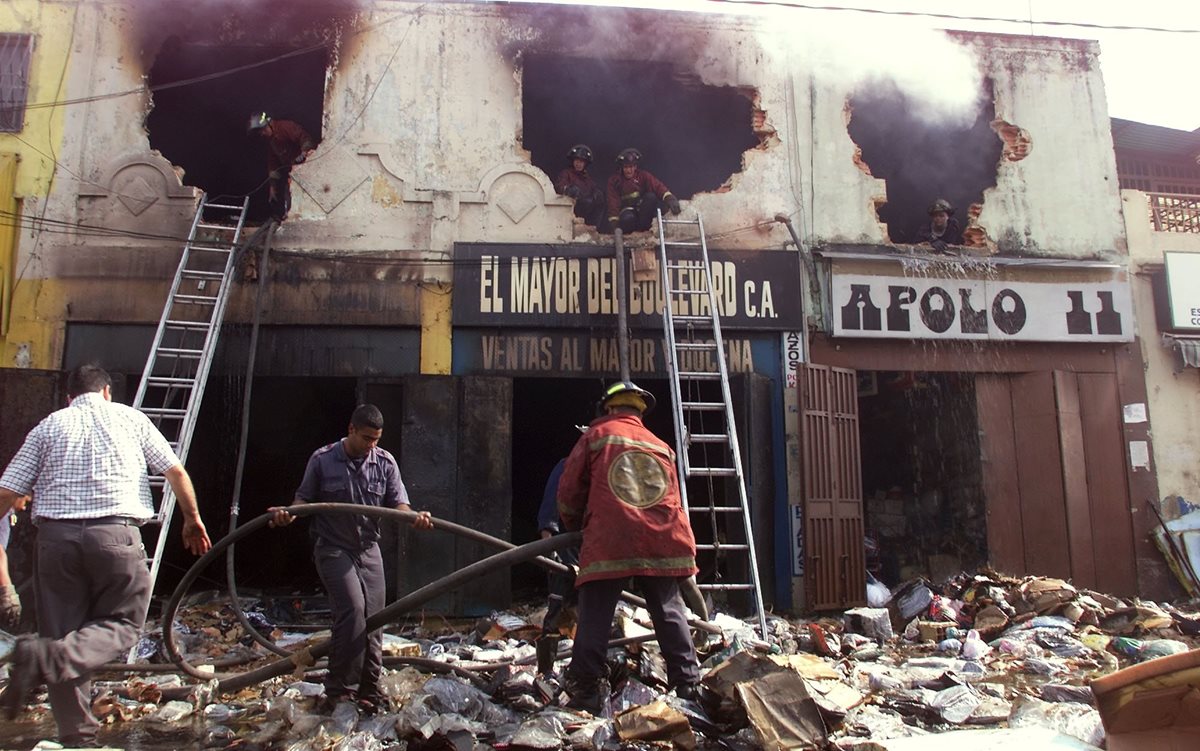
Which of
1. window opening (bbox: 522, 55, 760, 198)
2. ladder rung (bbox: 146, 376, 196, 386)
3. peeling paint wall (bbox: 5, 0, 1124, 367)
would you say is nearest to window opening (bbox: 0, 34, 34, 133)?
peeling paint wall (bbox: 5, 0, 1124, 367)

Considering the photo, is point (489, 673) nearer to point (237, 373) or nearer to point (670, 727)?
point (670, 727)

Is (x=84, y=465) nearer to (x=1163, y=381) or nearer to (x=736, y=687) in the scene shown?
(x=736, y=687)

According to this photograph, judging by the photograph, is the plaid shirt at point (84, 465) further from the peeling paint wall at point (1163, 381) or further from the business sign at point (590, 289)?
the peeling paint wall at point (1163, 381)

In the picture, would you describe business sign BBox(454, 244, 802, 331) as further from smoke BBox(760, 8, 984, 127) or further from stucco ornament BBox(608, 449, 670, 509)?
stucco ornament BBox(608, 449, 670, 509)

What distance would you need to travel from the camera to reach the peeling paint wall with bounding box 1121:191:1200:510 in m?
9.16

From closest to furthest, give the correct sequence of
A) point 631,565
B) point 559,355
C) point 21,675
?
point 21,675, point 631,565, point 559,355

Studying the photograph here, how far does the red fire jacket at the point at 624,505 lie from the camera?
419cm

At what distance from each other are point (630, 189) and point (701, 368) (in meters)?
2.16

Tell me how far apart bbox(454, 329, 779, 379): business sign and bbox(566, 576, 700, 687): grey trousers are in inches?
166

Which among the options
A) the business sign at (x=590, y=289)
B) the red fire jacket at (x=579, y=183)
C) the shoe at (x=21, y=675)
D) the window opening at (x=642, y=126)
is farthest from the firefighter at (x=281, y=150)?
the shoe at (x=21, y=675)

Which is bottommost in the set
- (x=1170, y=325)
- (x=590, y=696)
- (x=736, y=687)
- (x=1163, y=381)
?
(x=590, y=696)

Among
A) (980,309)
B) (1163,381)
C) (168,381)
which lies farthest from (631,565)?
(1163,381)

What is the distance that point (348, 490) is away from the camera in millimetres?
4734

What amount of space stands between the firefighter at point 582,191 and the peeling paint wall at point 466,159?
0.34 m
